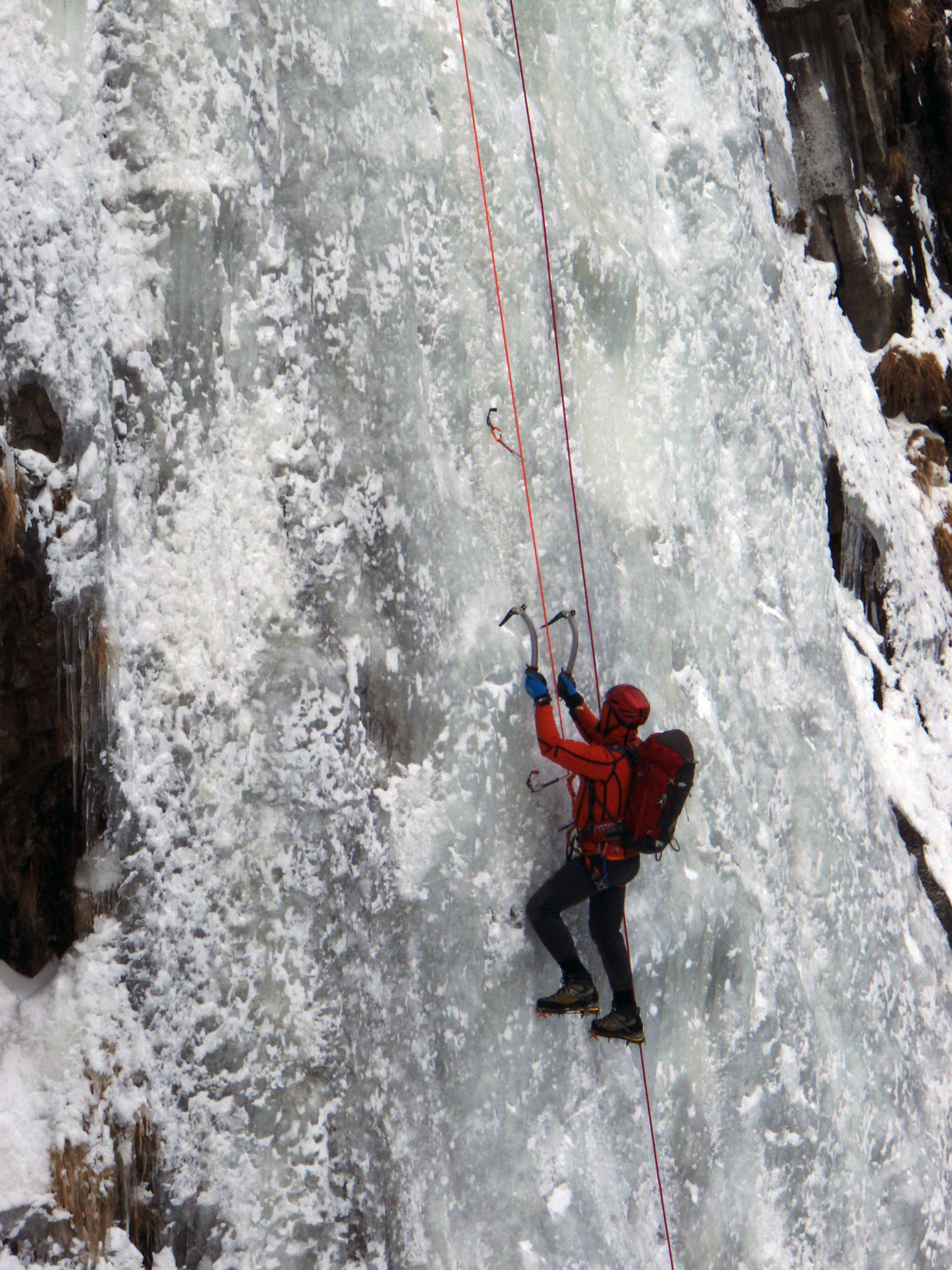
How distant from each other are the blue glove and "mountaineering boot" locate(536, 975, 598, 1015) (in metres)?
1.00

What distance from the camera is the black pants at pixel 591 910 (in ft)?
12.6

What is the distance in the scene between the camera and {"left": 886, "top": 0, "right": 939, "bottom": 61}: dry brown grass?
7707mm

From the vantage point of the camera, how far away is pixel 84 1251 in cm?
329

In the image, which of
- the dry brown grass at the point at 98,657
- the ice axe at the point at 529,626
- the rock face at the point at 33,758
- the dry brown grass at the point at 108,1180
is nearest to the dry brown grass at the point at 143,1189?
the dry brown grass at the point at 108,1180

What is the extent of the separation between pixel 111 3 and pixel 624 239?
7.59 feet

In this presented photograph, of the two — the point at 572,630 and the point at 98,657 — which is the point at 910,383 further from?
the point at 98,657

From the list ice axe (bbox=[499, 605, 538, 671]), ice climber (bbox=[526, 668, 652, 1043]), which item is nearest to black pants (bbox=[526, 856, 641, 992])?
ice climber (bbox=[526, 668, 652, 1043])

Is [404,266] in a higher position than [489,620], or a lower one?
higher

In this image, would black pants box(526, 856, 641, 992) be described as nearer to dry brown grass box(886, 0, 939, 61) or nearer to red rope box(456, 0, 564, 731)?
red rope box(456, 0, 564, 731)

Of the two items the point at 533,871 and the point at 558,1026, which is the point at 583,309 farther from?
the point at 558,1026

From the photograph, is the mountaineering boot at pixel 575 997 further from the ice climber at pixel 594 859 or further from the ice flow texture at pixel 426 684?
the ice flow texture at pixel 426 684

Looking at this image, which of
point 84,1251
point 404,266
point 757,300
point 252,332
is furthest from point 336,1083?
point 757,300

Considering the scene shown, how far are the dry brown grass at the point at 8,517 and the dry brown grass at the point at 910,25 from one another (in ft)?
24.1

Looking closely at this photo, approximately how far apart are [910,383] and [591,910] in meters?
5.48
